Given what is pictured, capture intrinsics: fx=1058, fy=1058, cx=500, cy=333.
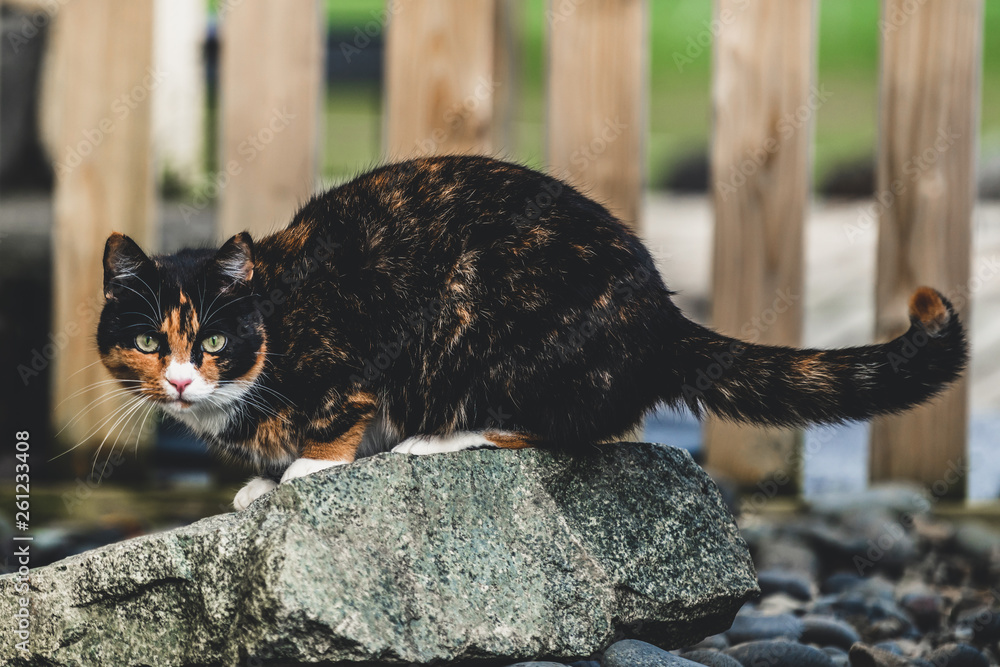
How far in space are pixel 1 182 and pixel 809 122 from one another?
13.3ft

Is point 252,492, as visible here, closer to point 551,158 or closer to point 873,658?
point 873,658

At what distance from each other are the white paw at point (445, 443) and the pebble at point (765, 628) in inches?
41.3

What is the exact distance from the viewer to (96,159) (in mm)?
4496

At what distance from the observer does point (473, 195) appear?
293 centimetres

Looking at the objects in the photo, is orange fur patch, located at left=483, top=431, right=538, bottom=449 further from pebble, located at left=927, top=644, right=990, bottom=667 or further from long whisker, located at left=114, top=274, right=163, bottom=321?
pebble, located at left=927, top=644, right=990, bottom=667

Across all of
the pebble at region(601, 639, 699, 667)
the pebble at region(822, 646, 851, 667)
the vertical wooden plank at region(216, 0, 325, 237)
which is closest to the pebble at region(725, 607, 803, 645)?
the pebble at region(822, 646, 851, 667)

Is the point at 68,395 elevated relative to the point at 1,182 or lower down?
lower down

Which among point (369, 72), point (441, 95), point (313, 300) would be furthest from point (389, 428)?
point (369, 72)

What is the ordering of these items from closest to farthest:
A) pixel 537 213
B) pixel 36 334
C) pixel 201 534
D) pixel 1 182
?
1. pixel 201 534
2. pixel 537 213
3. pixel 36 334
4. pixel 1 182

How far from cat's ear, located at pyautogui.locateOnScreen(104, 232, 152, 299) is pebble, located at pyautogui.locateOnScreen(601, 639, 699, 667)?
5.05 ft

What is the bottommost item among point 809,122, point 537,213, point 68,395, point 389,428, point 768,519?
point 768,519

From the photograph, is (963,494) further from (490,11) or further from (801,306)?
(490,11)

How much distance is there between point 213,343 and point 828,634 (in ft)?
6.71

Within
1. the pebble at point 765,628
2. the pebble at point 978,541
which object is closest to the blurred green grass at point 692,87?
the pebble at point 978,541
